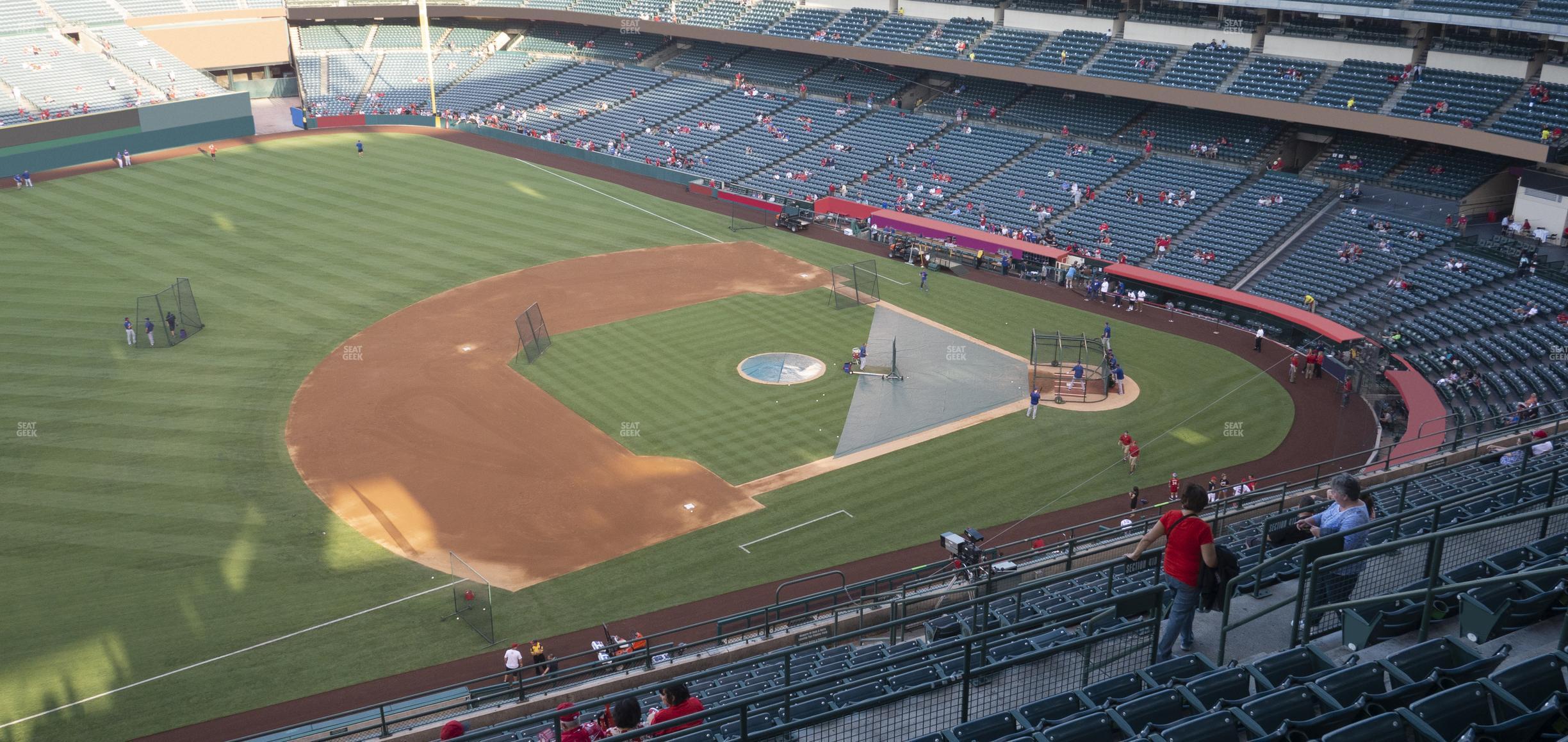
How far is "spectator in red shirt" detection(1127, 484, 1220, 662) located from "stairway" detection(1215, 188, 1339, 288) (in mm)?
34348

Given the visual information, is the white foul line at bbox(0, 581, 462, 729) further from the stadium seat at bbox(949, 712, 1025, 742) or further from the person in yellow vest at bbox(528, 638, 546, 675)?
the stadium seat at bbox(949, 712, 1025, 742)

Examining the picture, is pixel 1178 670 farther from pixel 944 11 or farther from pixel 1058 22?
pixel 944 11

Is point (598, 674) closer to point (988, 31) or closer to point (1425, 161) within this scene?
point (1425, 161)

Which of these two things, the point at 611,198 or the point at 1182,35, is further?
the point at 611,198

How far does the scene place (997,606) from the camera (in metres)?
18.0

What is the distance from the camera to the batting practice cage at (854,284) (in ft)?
147

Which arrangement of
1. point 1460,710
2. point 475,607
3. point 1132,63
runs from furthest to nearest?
point 1132,63 → point 475,607 → point 1460,710

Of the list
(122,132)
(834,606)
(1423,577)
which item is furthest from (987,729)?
(122,132)

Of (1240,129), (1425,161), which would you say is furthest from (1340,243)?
(1240,129)

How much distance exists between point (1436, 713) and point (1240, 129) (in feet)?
152

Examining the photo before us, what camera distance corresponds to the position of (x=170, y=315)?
40344 mm

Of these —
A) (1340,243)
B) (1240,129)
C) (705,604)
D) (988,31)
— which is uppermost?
(988,31)

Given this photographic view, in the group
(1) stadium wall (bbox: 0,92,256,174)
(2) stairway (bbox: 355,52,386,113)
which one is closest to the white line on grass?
(2) stairway (bbox: 355,52,386,113)

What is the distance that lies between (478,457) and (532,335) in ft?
29.0
